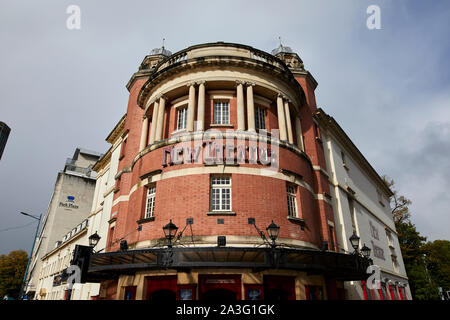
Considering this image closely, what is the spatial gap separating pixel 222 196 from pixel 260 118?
586 centimetres

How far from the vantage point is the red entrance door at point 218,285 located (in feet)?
37.8

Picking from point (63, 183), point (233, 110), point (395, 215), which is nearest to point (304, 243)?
point (233, 110)

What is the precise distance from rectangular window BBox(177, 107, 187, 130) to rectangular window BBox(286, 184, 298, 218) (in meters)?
6.90

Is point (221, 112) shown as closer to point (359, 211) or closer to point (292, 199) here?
point (292, 199)

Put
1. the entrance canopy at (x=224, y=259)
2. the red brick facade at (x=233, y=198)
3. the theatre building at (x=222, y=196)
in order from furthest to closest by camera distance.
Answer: the red brick facade at (x=233, y=198) < the theatre building at (x=222, y=196) < the entrance canopy at (x=224, y=259)

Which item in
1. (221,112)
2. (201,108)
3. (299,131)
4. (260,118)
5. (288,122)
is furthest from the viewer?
(299,131)

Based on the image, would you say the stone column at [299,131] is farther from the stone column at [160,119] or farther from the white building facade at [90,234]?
the white building facade at [90,234]

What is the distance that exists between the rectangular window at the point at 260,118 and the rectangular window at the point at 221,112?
5.69ft

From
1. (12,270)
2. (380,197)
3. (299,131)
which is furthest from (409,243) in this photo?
(12,270)

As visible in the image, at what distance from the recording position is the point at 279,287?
12.3 meters

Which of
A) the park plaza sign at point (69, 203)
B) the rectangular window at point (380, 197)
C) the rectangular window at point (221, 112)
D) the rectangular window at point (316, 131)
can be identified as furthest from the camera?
the park plaza sign at point (69, 203)

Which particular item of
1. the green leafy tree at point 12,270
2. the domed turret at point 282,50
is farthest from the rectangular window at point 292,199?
the green leafy tree at point 12,270

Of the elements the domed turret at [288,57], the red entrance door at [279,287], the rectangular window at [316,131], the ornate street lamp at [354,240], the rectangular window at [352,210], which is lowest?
the red entrance door at [279,287]
